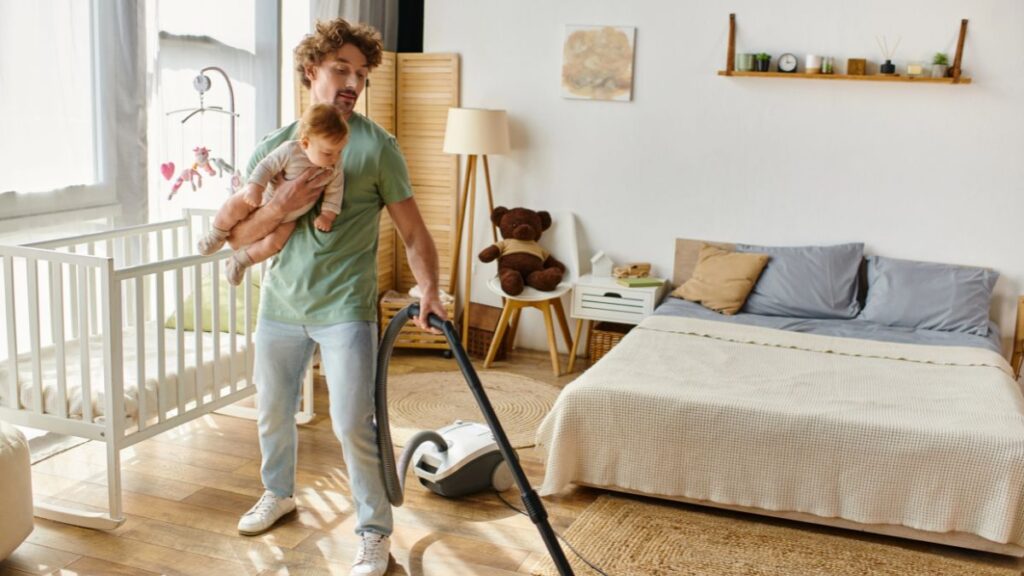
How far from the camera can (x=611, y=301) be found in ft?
15.2

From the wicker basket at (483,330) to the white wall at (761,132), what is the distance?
0.27 metres

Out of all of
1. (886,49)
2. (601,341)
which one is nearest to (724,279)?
(601,341)

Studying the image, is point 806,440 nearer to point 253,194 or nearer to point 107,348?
point 253,194

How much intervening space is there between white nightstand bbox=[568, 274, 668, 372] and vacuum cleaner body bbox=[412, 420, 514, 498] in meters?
1.51

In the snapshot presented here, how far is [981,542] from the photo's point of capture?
114 inches

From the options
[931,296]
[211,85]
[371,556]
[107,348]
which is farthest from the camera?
[931,296]

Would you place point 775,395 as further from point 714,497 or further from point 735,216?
point 735,216

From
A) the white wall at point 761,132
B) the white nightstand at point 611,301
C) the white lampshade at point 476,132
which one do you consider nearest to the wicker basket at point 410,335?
the white wall at point 761,132

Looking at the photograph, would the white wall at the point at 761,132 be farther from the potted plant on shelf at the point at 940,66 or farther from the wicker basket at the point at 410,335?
the wicker basket at the point at 410,335

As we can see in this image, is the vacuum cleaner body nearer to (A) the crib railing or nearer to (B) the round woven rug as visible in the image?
(B) the round woven rug

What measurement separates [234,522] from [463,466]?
70cm

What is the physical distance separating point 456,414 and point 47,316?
1.55m

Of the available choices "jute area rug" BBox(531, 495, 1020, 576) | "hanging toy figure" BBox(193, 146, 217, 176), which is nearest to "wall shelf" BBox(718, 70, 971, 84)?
"jute area rug" BBox(531, 495, 1020, 576)

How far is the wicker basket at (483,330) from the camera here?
4973 mm
